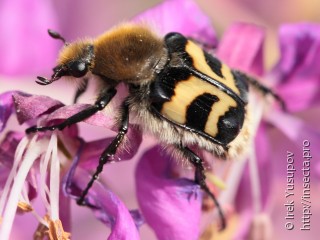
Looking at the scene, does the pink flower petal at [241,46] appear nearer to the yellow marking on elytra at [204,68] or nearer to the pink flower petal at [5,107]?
the yellow marking on elytra at [204,68]

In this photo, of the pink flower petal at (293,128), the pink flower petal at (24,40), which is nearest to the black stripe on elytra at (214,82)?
the pink flower petal at (293,128)

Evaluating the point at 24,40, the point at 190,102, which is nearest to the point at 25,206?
the point at 190,102

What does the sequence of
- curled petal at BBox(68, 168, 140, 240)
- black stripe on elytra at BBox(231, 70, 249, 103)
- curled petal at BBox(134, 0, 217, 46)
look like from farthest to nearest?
1. curled petal at BBox(134, 0, 217, 46)
2. black stripe on elytra at BBox(231, 70, 249, 103)
3. curled petal at BBox(68, 168, 140, 240)

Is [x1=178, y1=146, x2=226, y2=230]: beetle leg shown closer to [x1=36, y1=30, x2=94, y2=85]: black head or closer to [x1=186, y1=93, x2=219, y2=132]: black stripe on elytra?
[x1=186, y1=93, x2=219, y2=132]: black stripe on elytra

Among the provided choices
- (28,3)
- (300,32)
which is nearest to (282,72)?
(300,32)

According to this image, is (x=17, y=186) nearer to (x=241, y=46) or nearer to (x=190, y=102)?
(x=190, y=102)

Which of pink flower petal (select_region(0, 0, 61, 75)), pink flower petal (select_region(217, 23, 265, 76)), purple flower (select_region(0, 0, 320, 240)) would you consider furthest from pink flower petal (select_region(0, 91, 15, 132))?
pink flower petal (select_region(0, 0, 61, 75))
